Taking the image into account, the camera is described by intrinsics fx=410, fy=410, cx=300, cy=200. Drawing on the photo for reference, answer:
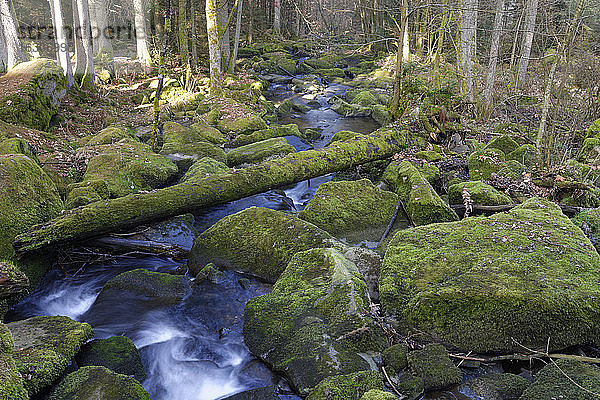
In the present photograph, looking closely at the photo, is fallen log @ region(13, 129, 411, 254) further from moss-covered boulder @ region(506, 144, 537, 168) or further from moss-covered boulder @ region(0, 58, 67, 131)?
moss-covered boulder @ region(0, 58, 67, 131)

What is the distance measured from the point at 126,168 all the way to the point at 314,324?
6007 millimetres

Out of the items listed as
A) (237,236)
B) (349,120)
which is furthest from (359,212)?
(349,120)

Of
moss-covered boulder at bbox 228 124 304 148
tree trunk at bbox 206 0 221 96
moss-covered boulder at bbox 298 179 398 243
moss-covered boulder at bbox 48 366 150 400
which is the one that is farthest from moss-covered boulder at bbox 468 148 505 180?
tree trunk at bbox 206 0 221 96

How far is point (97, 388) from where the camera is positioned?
3.47 meters

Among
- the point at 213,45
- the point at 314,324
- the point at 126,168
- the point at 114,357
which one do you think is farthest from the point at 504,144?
the point at 213,45

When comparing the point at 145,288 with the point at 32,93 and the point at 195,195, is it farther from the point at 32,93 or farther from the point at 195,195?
the point at 32,93

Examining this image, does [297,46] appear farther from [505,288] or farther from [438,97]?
[505,288]

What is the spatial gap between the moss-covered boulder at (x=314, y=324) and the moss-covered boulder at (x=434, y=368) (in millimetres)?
427

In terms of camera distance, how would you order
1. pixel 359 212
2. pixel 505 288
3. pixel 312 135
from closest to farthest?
pixel 505 288 → pixel 359 212 → pixel 312 135

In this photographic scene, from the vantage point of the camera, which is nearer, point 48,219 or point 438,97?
point 48,219

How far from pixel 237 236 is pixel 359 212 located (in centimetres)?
214

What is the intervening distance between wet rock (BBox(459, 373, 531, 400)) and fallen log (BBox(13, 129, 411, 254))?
4.67m

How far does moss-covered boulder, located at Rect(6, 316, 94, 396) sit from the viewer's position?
348cm

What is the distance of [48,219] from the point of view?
592cm
